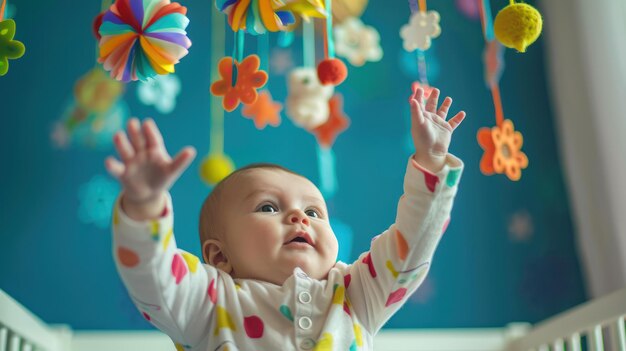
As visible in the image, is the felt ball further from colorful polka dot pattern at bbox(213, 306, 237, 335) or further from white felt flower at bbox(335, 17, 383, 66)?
white felt flower at bbox(335, 17, 383, 66)

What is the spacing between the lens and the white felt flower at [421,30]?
132cm

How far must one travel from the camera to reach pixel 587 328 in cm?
136

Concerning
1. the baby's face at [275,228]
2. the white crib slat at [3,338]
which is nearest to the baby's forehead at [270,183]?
the baby's face at [275,228]

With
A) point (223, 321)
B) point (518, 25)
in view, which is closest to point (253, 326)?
point (223, 321)

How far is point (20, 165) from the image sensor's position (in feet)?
6.23

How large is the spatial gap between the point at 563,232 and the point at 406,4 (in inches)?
27.7

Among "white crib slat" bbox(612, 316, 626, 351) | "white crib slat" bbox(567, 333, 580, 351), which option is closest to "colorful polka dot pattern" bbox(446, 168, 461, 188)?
"white crib slat" bbox(612, 316, 626, 351)

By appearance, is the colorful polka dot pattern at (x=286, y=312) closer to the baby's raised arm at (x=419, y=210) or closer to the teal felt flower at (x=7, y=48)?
the baby's raised arm at (x=419, y=210)

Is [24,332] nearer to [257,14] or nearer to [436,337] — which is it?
→ [257,14]

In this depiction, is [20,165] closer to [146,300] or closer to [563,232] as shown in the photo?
[146,300]

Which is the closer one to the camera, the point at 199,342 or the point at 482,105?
the point at 199,342

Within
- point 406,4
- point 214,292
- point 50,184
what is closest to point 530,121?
point 406,4

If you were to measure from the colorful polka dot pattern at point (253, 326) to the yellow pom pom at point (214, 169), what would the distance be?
824mm

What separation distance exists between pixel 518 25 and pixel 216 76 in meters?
1.04
